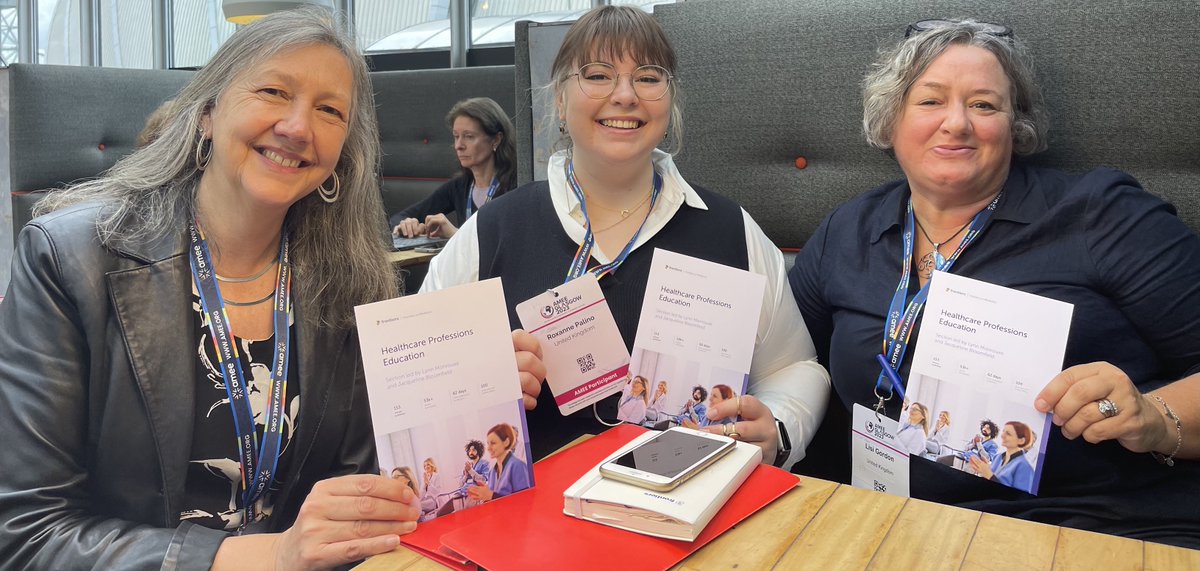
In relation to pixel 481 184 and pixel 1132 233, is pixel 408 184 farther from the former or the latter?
pixel 1132 233

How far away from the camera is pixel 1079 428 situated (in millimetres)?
1342

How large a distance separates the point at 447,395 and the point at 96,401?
58cm

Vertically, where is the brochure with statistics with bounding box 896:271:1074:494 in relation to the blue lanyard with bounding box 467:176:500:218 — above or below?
below

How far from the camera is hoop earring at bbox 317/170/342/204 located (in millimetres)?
1582

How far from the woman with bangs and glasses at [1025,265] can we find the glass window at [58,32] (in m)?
9.13

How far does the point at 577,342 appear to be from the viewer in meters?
1.55

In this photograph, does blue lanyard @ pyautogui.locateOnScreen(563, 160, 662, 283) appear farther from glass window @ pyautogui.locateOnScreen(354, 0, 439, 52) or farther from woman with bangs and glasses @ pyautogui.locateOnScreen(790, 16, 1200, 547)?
glass window @ pyautogui.locateOnScreen(354, 0, 439, 52)

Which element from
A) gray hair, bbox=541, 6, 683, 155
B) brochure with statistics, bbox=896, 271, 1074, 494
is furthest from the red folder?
gray hair, bbox=541, 6, 683, 155

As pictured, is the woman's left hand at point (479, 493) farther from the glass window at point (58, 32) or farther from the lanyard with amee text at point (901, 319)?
the glass window at point (58, 32)

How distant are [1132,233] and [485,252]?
1255 millimetres

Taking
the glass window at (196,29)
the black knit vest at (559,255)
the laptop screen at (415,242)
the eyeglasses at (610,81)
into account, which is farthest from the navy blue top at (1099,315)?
the glass window at (196,29)

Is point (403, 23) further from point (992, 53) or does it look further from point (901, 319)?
point (901, 319)

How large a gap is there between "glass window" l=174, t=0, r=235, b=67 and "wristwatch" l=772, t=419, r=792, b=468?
796 cm

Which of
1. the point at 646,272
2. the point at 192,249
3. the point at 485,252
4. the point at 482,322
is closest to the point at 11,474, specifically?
the point at 192,249
